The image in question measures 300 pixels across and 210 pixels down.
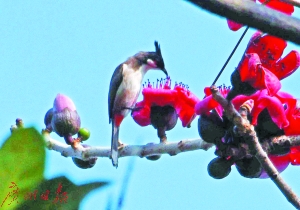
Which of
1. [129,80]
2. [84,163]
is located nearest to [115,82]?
[129,80]

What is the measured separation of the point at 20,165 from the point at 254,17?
32 centimetres

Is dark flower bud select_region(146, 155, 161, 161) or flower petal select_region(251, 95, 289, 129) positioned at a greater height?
flower petal select_region(251, 95, 289, 129)

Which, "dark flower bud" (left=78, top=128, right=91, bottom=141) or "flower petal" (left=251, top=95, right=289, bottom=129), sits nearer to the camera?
"flower petal" (left=251, top=95, right=289, bottom=129)

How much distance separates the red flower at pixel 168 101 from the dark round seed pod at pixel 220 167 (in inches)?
9.3

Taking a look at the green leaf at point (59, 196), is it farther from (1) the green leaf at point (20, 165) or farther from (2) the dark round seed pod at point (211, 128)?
(2) the dark round seed pod at point (211, 128)

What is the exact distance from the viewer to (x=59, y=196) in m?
0.64

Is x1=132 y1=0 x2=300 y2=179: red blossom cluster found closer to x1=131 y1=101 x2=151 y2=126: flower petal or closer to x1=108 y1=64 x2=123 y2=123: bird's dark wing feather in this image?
x1=131 y1=101 x2=151 y2=126: flower petal

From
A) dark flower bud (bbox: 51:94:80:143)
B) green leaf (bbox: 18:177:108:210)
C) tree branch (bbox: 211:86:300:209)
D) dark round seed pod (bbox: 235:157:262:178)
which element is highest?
green leaf (bbox: 18:177:108:210)

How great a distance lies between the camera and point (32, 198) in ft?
2.10

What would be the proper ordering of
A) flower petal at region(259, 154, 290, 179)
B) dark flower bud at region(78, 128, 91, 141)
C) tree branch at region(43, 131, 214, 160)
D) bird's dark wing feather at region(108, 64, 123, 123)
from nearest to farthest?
1. flower petal at region(259, 154, 290, 179)
2. tree branch at region(43, 131, 214, 160)
3. dark flower bud at region(78, 128, 91, 141)
4. bird's dark wing feather at region(108, 64, 123, 123)

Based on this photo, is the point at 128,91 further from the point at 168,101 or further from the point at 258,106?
the point at 258,106

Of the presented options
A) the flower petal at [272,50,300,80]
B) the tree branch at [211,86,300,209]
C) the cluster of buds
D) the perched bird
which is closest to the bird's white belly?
the perched bird

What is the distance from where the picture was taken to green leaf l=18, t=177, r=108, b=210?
0.64 metres

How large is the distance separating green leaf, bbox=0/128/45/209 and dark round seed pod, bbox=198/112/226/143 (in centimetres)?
83
